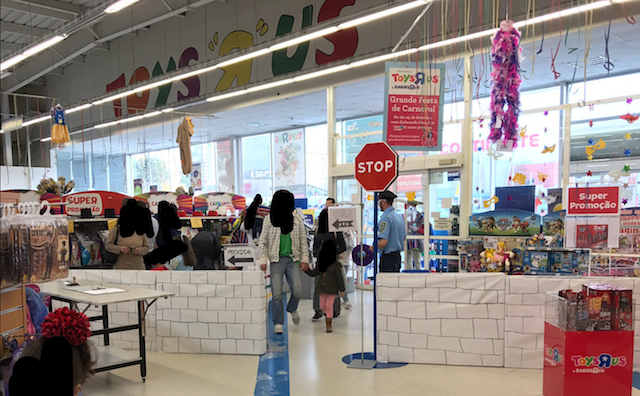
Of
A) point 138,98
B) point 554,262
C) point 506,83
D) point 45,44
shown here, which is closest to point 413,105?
point 506,83

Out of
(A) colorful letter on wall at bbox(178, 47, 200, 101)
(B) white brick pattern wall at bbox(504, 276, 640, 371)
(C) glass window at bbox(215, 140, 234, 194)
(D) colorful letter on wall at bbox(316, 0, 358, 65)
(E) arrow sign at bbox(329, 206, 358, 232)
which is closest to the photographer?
(B) white brick pattern wall at bbox(504, 276, 640, 371)

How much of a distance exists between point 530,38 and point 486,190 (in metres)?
2.30

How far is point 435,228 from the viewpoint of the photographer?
8062 millimetres

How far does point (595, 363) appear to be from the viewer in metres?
3.49

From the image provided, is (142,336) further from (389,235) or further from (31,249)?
(389,235)

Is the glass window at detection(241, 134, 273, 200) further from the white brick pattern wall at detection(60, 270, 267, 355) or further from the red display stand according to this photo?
the red display stand

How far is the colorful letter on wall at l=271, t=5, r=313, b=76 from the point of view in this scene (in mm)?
9391

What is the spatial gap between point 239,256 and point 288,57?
584cm

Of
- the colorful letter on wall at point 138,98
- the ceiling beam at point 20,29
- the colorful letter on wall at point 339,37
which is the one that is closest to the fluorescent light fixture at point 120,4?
the colorful letter on wall at point 339,37

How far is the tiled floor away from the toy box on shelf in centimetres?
43

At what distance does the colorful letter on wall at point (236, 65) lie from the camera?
10.6 m

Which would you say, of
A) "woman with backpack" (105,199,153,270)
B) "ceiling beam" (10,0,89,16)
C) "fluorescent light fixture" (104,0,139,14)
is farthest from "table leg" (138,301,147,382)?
"ceiling beam" (10,0,89,16)

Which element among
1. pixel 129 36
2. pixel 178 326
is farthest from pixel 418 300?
pixel 129 36

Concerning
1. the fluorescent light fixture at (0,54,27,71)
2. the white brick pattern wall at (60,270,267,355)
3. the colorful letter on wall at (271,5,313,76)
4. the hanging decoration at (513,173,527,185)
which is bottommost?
the white brick pattern wall at (60,270,267,355)
